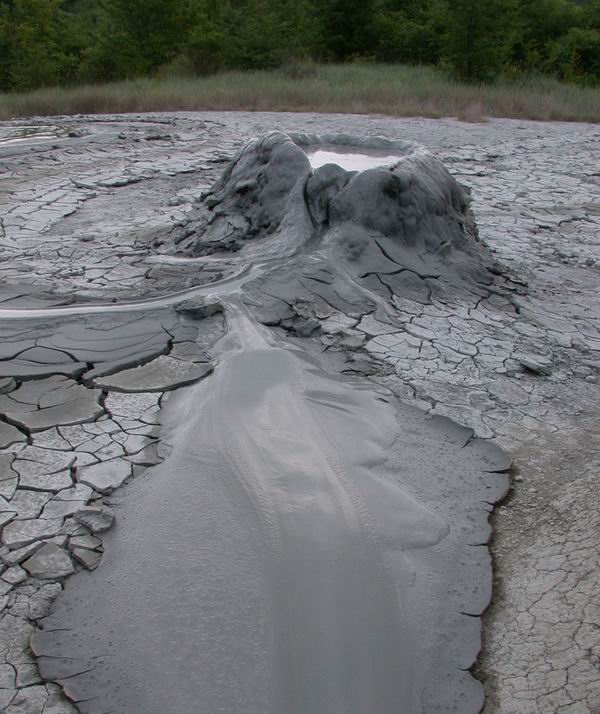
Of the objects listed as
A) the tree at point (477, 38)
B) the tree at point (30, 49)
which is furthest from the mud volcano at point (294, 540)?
the tree at point (30, 49)

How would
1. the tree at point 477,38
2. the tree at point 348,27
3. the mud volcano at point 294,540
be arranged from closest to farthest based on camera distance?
the mud volcano at point 294,540
the tree at point 477,38
the tree at point 348,27

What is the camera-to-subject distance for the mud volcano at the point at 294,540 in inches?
79.0

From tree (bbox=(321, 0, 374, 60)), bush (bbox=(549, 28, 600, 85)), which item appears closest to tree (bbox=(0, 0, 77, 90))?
tree (bbox=(321, 0, 374, 60))

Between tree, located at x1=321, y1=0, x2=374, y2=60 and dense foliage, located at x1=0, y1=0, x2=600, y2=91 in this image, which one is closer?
dense foliage, located at x1=0, y1=0, x2=600, y2=91

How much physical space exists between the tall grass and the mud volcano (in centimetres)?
827

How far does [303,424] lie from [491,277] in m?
2.14

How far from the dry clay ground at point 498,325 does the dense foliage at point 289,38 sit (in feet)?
21.7

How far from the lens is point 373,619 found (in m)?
2.21

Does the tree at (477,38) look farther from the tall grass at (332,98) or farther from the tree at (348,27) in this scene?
the tree at (348,27)

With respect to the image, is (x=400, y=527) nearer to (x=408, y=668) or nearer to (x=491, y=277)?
(x=408, y=668)

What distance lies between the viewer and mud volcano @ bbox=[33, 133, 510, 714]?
201 centimetres

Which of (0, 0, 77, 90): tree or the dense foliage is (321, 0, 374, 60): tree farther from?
(0, 0, 77, 90): tree

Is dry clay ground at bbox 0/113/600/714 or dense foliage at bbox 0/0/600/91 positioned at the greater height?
dense foliage at bbox 0/0/600/91

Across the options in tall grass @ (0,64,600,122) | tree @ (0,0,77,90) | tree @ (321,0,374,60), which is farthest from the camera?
tree @ (321,0,374,60)
